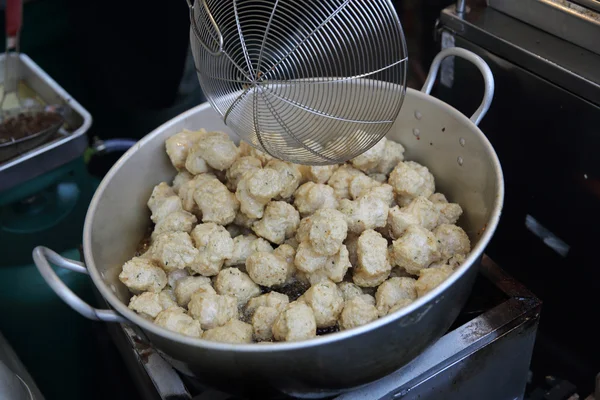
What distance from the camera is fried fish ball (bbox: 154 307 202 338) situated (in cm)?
106

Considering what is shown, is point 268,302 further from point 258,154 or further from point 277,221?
point 258,154

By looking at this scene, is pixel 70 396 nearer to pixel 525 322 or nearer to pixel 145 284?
pixel 145 284

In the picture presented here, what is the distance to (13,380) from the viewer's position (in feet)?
4.00

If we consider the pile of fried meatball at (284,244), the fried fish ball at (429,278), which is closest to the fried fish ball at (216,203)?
the pile of fried meatball at (284,244)

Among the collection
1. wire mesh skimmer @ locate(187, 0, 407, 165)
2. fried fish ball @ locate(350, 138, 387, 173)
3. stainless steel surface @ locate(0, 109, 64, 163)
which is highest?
wire mesh skimmer @ locate(187, 0, 407, 165)

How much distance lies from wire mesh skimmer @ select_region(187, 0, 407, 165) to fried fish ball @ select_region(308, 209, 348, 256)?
14cm

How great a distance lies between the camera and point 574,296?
1562 mm

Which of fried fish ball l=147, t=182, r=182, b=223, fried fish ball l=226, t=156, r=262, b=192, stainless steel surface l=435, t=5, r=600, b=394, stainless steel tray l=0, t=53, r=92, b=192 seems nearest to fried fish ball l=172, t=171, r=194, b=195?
fried fish ball l=147, t=182, r=182, b=223

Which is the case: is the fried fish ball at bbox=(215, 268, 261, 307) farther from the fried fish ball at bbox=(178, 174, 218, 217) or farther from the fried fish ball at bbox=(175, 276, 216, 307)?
the fried fish ball at bbox=(178, 174, 218, 217)

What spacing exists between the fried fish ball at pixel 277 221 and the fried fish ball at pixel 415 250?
23 centimetres

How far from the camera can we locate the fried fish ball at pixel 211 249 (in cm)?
119

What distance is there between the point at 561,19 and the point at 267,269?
0.93 meters

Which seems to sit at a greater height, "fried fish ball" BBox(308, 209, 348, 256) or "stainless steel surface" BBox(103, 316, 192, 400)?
"fried fish ball" BBox(308, 209, 348, 256)

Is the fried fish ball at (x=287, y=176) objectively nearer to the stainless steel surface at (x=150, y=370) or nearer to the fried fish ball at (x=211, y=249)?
the fried fish ball at (x=211, y=249)
